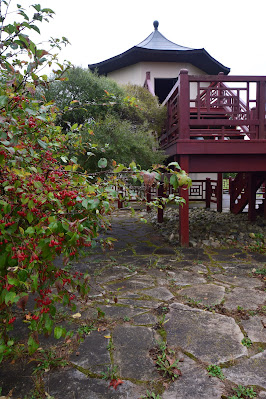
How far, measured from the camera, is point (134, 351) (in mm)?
2523

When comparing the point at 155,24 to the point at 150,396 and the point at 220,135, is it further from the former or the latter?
the point at 150,396

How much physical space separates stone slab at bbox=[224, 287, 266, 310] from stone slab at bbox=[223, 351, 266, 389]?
3.10 feet

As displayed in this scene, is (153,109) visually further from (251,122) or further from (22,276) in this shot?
(22,276)

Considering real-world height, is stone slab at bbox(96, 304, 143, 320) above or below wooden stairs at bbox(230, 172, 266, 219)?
below

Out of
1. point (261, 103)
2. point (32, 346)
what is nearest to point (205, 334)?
point (32, 346)

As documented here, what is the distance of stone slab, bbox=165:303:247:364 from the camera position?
248 centimetres

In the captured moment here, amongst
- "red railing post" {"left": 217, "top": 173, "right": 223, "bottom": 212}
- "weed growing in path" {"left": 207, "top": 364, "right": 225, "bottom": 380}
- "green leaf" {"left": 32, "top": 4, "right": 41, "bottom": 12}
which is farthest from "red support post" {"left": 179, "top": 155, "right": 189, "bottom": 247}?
"red railing post" {"left": 217, "top": 173, "right": 223, "bottom": 212}

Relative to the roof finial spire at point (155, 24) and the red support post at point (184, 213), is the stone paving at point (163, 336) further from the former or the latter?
the roof finial spire at point (155, 24)

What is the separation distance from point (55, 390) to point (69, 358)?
1.18ft

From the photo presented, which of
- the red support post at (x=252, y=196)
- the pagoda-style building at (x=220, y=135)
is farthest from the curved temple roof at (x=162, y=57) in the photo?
the red support post at (x=252, y=196)

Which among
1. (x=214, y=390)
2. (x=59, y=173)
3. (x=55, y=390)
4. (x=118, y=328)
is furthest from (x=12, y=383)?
(x=59, y=173)

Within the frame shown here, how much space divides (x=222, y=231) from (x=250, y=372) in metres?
5.18

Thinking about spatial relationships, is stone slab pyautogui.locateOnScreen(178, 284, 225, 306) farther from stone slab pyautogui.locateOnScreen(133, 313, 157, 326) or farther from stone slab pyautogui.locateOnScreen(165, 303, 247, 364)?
stone slab pyautogui.locateOnScreen(133, 313, 157, 326)

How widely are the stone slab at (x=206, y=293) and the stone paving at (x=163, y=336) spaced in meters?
0.01
